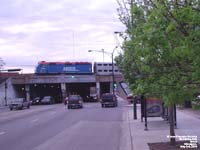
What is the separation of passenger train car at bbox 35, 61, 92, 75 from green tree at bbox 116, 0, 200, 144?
97828 millimetres

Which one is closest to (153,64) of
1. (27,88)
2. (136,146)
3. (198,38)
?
(198,38)

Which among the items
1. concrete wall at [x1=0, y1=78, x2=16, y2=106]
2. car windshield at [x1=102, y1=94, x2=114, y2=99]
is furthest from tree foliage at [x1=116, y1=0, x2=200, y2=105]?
concrete wall at [x1=0, y1=78, x2=16, y2=106]

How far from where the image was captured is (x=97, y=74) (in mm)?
114188

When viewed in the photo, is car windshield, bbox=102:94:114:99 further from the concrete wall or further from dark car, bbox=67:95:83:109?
the concrete wall

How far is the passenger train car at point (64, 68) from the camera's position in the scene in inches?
4281

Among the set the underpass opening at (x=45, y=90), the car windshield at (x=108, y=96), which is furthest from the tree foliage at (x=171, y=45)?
the underpass opening at (x=45, y=90)

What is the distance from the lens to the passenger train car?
357ft

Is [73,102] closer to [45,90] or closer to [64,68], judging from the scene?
[64,68]

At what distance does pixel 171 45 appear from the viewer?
8.95 metres

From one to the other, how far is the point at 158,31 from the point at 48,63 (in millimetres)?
99790

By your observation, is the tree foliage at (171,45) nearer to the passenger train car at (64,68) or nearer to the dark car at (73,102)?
the dark car at (73,102)

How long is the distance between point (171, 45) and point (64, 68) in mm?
100694

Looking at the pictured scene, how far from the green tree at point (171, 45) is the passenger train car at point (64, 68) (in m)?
97.8

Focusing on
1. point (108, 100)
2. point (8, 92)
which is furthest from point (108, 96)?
point (8, 92)
